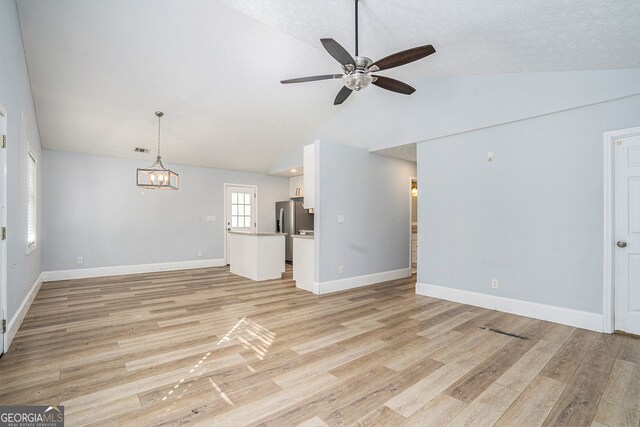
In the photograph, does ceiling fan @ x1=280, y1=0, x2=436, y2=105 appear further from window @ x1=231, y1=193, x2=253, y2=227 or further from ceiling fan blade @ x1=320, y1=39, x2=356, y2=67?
window @ x1=231, y1=193, x2=253, y2=227

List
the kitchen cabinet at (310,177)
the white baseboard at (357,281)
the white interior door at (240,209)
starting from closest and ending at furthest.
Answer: the white baseboard at (357,281) < the kitchen cabinet at (310,177) < the white interior door at (240,209)

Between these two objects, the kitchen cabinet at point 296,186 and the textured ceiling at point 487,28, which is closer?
the textured ceiling at point 487,28

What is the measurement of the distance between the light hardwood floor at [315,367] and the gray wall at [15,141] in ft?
1.90

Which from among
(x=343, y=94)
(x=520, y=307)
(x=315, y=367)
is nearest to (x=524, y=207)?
(x=520, y=307)

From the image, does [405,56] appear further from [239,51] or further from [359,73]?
[239,51]

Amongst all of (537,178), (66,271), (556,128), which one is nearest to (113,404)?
(537,178)

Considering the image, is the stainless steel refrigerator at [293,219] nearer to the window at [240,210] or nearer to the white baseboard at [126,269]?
the window at [240,210]

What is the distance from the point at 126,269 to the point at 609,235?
26.3 ft

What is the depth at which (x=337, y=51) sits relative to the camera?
8.28ft

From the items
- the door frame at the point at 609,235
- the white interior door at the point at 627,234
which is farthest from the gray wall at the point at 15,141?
the white interior door at the point at 627,234

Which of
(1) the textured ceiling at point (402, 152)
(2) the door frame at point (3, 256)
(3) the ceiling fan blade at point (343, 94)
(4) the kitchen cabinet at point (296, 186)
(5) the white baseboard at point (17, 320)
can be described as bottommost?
(5) the white baseboard at point (17, 320)

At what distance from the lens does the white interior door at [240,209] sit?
26.1 ft

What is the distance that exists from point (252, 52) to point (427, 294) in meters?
4.41

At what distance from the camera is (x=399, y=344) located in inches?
115
